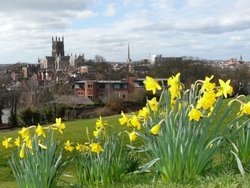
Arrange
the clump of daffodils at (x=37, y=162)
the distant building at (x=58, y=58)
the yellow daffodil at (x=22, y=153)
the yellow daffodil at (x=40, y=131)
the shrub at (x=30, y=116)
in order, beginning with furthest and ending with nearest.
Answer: the distant building at (x=58, y=58), the shrub at (x=30, y=116), the yellow daffodil at (x=40, y=131), the yellow daffodil at (x=22, y=153), the clump of daffodils at (x=37, y=162)

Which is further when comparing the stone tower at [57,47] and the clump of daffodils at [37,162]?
the stone tower at [57,47]

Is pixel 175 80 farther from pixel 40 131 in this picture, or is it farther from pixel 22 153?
pixel 22 153

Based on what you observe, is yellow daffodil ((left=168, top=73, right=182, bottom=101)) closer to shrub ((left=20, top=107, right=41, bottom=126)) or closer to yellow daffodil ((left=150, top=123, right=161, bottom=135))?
yellow daffodil ((left=150, top=123, right=161, bottom=135))

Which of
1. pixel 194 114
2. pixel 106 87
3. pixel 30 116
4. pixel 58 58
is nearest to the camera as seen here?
pixel 194 114

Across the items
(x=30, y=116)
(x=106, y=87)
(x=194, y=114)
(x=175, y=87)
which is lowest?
(x=30, y=116)

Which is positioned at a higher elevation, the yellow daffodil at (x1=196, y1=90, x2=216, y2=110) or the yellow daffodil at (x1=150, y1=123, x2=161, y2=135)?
the yellow daffodil at (x1=196, y1=90, x2=216, y2=110)

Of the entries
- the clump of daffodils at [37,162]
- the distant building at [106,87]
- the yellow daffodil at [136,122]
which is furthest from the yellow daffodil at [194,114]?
the distant building at [106,87]

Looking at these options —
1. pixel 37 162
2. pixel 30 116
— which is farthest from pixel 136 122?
pixel 30 116

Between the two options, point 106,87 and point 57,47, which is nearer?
point 106,87

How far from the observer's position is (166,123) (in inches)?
153

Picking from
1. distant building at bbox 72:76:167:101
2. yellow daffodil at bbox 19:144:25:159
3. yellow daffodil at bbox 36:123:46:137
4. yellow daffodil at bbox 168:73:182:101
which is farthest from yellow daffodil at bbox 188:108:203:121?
distant building at bbox 72:76:167:101

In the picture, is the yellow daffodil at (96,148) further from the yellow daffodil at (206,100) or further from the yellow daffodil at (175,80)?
the yellow daffodil at (206,100)

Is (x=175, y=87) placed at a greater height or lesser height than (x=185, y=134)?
greater

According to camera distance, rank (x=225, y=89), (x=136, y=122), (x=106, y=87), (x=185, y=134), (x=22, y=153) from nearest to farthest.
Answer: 1. (x=185, y=134)
2. (x=225, y=89)
3. (x=22, y=153)
4. (x=136, y=122)
5. (x=106, y=87)
